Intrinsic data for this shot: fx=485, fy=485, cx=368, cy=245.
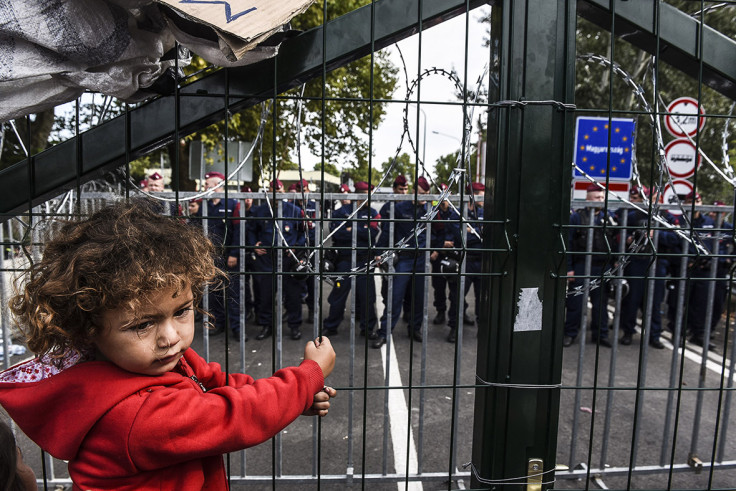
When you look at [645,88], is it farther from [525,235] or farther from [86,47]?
[86,47]

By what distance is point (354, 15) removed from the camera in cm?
165

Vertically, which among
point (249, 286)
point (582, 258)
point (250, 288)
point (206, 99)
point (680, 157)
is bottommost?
point (250, 288)

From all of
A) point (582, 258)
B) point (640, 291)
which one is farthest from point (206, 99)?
point (640, 291)

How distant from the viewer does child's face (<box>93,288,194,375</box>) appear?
1.07 metres

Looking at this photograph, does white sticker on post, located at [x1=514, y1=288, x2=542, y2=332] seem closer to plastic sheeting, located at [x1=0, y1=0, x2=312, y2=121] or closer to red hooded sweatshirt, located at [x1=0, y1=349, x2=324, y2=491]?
red hooded sweatshirt, located at [x1=0, y1=349, x2=324, y2=491]

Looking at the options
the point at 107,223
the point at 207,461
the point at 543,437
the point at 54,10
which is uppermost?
the point at 54,10

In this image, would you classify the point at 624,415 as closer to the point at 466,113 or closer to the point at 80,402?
the point at 466,113

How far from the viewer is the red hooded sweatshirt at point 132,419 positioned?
1.04 m

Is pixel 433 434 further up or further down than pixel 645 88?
further down

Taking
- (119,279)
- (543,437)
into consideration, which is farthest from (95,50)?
(543,437)

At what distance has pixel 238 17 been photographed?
1.20m

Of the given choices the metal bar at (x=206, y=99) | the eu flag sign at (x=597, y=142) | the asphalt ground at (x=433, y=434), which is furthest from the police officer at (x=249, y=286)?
the metal bar at (x=206, y=99)

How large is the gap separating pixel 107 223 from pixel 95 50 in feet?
1.56

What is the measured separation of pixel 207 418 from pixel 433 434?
111 inches
